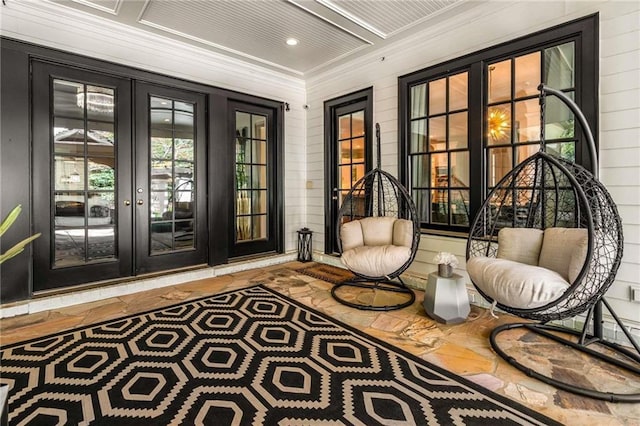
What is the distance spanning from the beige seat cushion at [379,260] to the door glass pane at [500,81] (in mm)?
1691

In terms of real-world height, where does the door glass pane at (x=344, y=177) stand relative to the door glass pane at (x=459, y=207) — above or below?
above

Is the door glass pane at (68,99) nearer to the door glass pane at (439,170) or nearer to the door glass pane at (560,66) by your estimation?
the door glass pane at (439,170)

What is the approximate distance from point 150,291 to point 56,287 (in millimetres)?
833

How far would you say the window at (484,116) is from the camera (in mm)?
2666

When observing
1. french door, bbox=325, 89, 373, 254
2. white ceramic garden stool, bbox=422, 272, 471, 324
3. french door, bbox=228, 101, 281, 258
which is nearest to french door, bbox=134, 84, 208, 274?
french door, bbox=228, 101, 281, 258

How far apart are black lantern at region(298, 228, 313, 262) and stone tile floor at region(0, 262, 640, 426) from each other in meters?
1.15

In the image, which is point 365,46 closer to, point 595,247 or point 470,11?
point 470,11

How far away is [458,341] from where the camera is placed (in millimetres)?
2416

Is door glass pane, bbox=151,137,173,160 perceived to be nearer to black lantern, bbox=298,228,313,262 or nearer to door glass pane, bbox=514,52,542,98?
black lantern, bbox=298,228,313,262

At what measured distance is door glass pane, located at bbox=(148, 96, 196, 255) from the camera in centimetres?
384

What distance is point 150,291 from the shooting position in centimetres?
362

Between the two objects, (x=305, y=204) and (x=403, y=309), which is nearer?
(x=403, y=309)

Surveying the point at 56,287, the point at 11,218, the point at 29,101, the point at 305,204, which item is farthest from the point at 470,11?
the point at 56,287

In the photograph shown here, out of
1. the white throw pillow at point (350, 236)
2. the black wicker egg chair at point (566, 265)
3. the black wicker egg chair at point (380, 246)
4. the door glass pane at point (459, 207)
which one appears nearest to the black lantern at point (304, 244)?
the black wicker egg chair at point (380, 246)
